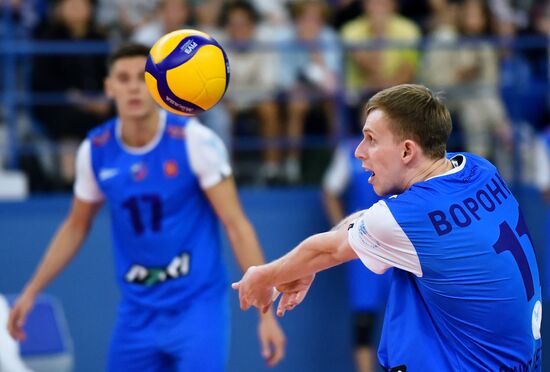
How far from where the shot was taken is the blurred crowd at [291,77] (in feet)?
32.0

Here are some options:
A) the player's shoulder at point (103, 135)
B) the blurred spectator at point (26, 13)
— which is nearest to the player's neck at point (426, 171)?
the player's shoulder at point (103, 135)

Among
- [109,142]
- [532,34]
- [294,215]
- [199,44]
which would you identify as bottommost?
[294,215]

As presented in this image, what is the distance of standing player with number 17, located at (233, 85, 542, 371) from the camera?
12.6 feet

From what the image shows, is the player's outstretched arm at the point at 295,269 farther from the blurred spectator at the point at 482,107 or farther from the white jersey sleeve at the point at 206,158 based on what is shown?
the blurred spectator at the point at 482,107

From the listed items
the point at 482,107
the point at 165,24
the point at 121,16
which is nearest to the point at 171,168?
the point at 165,24

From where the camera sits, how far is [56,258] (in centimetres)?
608

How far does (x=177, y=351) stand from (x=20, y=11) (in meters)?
5.75

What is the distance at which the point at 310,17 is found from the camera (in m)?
10.3

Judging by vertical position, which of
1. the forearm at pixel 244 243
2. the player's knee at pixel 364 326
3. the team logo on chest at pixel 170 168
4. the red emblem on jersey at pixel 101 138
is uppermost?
the red emblem on jersey at pixel 101 138

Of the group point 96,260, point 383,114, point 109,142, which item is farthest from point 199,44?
point 96,260

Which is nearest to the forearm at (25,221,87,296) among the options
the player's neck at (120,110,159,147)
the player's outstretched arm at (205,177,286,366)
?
the player's neck at (120,110,159,147)

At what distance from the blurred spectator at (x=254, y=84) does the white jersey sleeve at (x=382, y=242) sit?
5.80m

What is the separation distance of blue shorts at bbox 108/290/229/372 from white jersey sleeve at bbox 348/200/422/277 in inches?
76.8

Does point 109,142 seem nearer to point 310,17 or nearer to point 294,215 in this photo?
point 294,215
